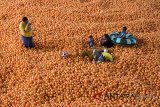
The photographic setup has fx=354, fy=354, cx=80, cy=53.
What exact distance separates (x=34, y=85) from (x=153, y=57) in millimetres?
3817

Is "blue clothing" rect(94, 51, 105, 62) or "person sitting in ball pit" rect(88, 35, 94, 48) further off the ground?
"person sitting in ball pit" rect(88, 35, 94, 48)

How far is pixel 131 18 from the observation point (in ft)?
43.6

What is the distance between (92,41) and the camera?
1140 centimetres

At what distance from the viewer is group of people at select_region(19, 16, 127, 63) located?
10.8m

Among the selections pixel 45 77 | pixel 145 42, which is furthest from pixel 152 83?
pixel 45 77

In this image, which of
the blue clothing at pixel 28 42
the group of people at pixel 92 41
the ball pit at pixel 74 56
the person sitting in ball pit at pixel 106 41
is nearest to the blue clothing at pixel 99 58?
the group of people at pixel 92 41

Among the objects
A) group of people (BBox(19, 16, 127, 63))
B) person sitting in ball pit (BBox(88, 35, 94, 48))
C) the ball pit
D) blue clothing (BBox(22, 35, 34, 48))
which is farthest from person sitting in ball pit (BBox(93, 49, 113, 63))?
blue clothing (BBox(22, 35, 34, 48))

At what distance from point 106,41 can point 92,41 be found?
1.48 ft

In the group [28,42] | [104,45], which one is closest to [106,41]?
[104,45]

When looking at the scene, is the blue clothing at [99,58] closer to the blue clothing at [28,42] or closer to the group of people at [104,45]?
the group of people at [104,45]

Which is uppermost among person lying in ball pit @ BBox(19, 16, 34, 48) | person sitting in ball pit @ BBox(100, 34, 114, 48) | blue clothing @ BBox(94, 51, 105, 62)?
person lying in ball pit @ BBox(19, 16, 34, 48)

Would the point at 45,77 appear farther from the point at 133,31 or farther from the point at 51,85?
the point at 133,31

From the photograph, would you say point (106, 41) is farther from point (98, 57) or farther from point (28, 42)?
point (28, 42)

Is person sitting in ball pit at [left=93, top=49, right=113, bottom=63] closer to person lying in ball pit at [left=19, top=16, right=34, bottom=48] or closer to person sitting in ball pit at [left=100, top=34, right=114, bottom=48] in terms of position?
person sitting in ball pit at [left=100, top=34, right=114, bottom=48]
